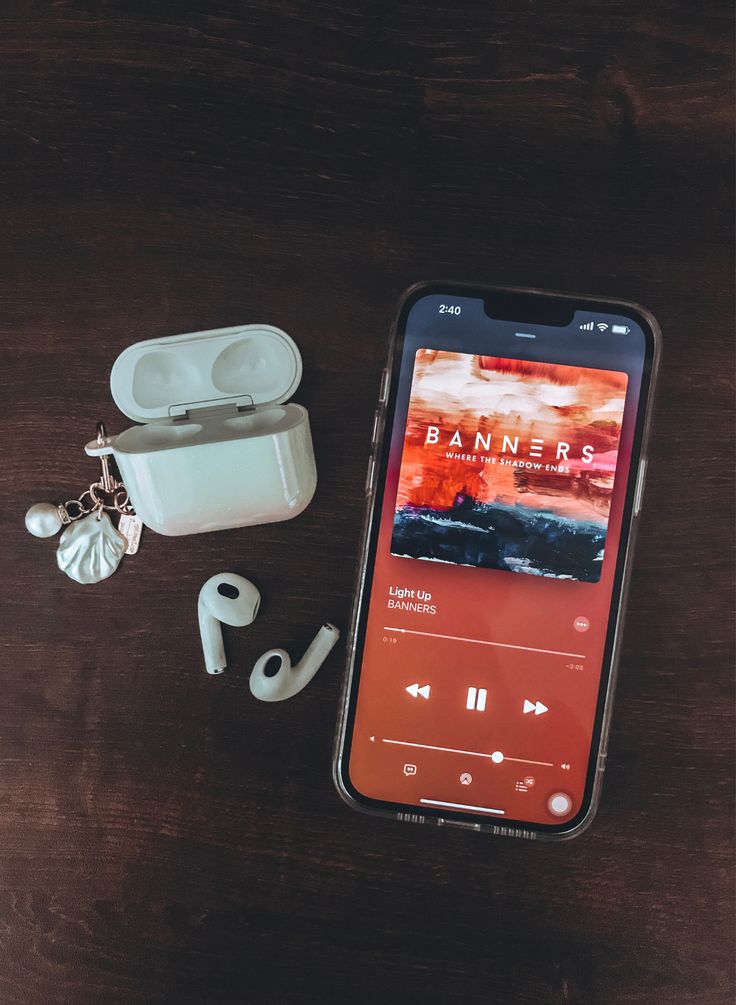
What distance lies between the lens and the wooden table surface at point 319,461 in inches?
20.0

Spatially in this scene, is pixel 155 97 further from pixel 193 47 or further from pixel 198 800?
pixel 198 800

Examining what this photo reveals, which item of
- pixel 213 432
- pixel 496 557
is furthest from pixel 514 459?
pixel 213 432

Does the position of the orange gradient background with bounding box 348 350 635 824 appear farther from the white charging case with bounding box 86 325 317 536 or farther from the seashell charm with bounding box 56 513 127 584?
the seashell charm with bounding box 56 513 127 584

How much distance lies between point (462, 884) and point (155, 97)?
2.07ft

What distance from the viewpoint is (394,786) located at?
1.71 feet

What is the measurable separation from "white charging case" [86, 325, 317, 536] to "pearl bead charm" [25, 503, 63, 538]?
6cm

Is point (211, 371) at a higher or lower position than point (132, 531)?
higher

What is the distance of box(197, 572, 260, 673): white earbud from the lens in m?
0.51

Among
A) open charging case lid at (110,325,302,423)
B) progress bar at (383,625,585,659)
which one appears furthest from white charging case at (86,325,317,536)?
progress bar at (383,625,585,659)

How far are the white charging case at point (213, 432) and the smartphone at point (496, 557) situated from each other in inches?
2.6

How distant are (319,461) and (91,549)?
183mm

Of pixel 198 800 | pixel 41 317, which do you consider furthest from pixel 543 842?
pixel 41 317

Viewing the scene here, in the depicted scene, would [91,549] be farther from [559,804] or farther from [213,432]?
[559,804]

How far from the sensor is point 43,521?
1.71ft
